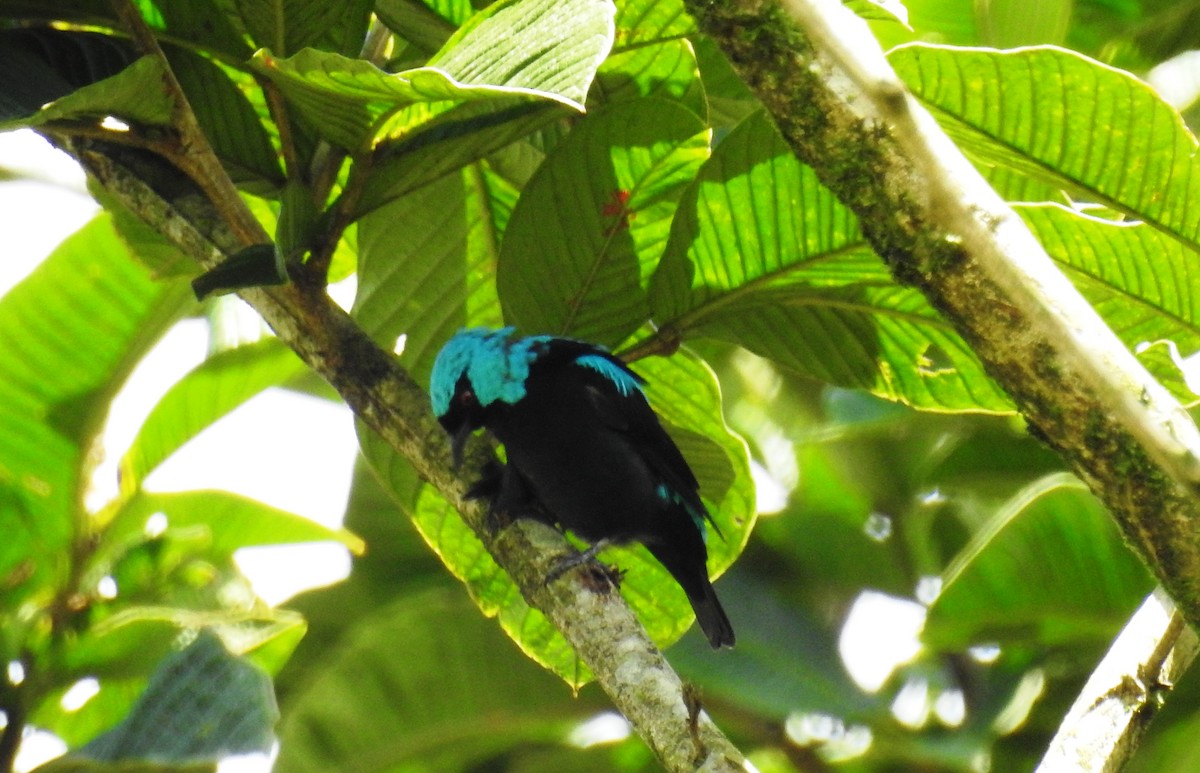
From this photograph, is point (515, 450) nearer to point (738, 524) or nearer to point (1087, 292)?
point (738, 524)

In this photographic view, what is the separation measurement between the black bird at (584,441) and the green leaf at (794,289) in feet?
1.09

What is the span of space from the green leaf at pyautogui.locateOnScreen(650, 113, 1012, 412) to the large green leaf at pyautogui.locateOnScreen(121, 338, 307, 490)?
140 cm

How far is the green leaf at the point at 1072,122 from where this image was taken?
1886 millimetres

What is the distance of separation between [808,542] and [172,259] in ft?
5.97

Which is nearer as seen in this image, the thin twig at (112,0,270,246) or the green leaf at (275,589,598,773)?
the thin twig at (112,0,270,246)

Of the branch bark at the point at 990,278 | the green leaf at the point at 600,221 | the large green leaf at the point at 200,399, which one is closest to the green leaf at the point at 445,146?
the green leaf at the point at 600,221

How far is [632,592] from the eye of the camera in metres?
2.70

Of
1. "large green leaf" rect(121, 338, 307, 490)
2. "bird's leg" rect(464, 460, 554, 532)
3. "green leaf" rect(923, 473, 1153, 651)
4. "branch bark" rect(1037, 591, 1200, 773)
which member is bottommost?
"green leaf" rect(923, 473, 1153, 651)

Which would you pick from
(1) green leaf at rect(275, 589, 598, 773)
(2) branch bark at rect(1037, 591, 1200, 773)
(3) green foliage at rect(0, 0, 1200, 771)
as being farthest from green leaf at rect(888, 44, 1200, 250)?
(1) green leaf at rect(275, 589, 598, 773)

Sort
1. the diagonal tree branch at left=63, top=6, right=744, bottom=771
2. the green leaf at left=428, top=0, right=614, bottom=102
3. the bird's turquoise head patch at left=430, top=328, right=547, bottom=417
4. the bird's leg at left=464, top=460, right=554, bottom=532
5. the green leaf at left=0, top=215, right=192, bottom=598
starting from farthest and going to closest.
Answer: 1. the green leaf at left=0, top=215, right=192, bottom=598
2. the bird's turquoise head patch at left=430, top=328, right=547, bottom=417
3. the bird's leg at left=464, top=460, right=554, bottom=532
4. the diagonal tree branch at left=63, top=6, right=744, bottom=771
5. the green leaf at left=428, top=0, right=614, bottom=102

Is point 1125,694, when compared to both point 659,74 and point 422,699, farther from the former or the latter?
point 422,699

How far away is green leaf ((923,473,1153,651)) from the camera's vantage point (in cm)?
285

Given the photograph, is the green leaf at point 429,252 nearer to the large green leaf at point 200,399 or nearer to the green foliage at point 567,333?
the green foliage at point 567,333

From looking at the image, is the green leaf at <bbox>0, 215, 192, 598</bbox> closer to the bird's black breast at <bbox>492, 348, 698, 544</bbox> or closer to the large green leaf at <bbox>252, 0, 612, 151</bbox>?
the bird's black breast at <bbox>492, 348, 698, 544</bbox>
